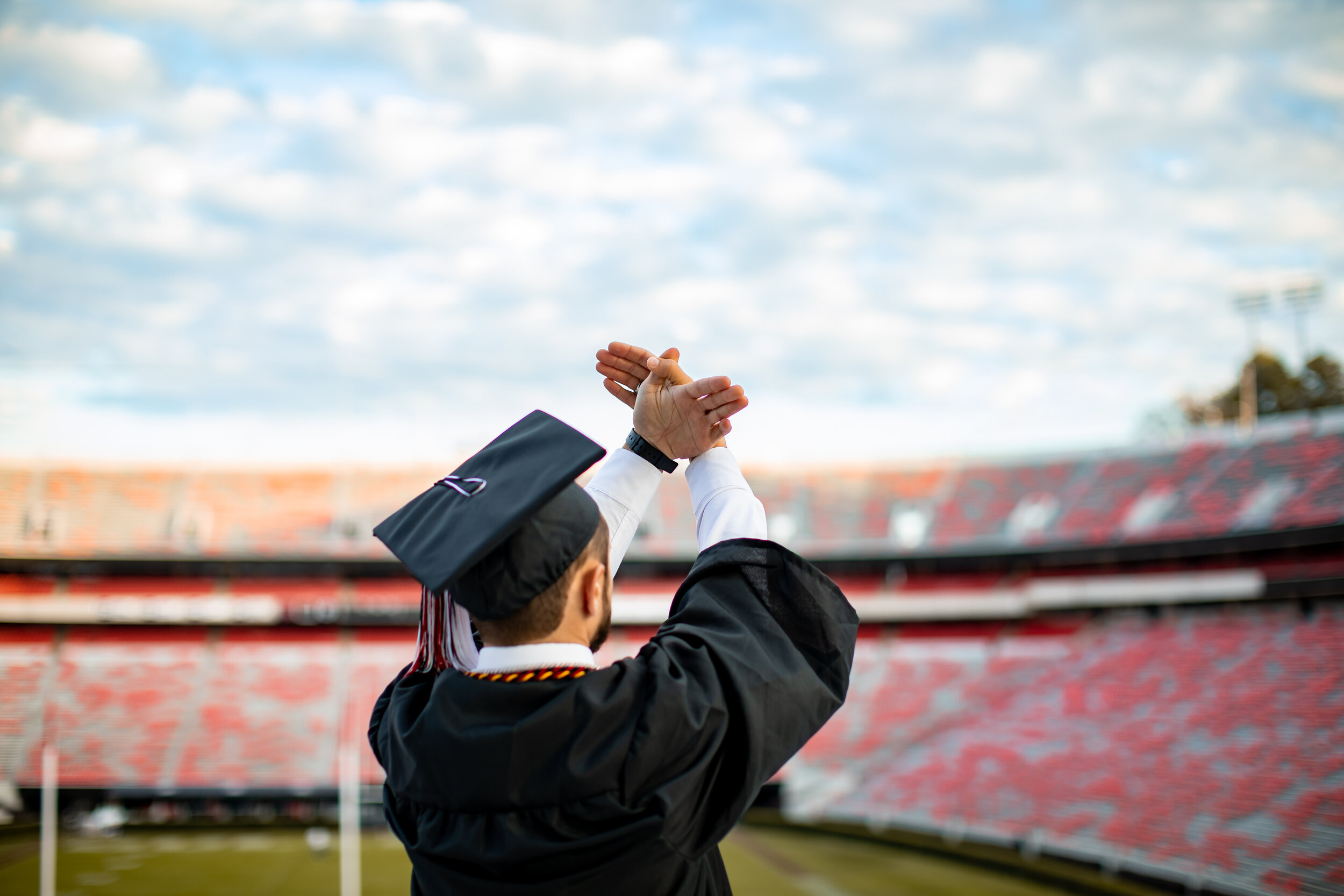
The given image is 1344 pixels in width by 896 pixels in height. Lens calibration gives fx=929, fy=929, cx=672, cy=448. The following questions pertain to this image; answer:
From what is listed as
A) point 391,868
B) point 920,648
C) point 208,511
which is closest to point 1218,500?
point 920,648

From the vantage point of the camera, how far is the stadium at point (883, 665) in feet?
47.1

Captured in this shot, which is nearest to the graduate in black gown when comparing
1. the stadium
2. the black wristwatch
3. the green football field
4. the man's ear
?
the man's ear

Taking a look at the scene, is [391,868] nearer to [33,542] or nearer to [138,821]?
[138,821]

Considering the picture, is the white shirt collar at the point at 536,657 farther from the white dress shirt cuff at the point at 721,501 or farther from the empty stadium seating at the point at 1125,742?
the empty stadium seating at the point at 1125,742

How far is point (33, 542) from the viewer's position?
68.8 feet

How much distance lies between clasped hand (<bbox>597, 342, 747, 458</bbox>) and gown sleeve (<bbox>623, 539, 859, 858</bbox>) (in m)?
0.21

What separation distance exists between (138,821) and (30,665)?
504 centimetres

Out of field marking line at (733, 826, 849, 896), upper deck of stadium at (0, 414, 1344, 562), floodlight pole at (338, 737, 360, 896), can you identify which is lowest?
field marking line at (733, 826, 849, 896)

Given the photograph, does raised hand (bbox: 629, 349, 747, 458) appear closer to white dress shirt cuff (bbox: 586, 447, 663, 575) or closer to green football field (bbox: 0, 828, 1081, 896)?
white dress shirt cuff (bbox: 586, 447, 663, 575)

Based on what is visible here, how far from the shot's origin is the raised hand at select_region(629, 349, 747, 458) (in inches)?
54.9

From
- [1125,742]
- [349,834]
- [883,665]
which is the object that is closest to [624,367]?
[349,834]

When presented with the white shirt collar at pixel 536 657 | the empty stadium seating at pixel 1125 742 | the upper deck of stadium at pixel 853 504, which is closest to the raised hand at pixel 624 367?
the white shirt collar at pixel 536 657

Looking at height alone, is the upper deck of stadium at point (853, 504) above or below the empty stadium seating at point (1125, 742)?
above

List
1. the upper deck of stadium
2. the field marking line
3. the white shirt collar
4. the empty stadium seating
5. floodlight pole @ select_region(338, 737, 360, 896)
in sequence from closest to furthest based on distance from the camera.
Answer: the white shirt collar
floodlight pole @ select_region(338, 737, 360, 896)
the empty stadium seating
the field marking line
the upper deck of stadium
